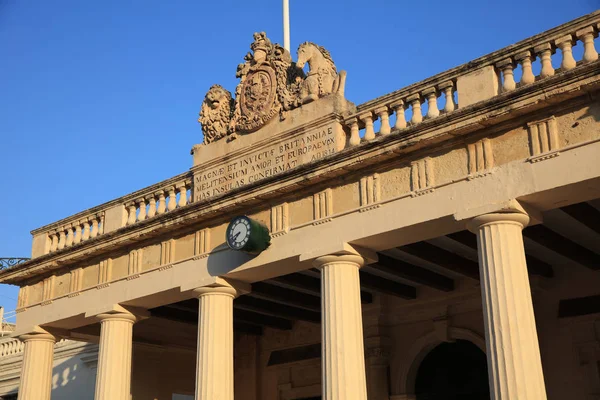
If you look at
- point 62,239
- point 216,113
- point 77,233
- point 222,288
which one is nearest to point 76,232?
point 77,233

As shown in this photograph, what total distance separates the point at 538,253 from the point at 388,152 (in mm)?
5372

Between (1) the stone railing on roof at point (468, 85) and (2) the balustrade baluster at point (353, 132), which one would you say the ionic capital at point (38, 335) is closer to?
(1) the stone railing on roof at point (468, 85)

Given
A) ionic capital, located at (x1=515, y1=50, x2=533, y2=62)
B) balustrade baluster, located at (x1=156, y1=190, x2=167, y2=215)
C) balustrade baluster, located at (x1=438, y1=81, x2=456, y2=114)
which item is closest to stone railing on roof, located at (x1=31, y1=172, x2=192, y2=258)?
balustrade baluster, located at (x1=156, y1=190, x2=167, y2=215)

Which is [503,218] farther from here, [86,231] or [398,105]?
[86,231]

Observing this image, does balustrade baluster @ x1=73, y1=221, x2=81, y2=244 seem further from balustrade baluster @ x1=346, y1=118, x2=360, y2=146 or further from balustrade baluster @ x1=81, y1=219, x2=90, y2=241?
balustrade baluster @ x1=346, y1=118, x2=360, y2=146

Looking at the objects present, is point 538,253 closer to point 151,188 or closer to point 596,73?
point 596,73

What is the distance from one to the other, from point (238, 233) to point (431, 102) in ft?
16.0

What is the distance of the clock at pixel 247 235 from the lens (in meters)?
16.8

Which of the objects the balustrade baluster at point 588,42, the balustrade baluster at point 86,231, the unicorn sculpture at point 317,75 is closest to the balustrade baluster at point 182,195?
the balustrade baluster at point 86,231

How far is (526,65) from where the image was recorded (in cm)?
1438

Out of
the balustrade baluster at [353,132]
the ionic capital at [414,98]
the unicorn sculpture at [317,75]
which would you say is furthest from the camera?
the unicorn sculpture at [317,75]

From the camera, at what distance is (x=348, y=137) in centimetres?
→ 1709

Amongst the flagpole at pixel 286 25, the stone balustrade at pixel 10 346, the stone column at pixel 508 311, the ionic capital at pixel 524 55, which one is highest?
the flagpole at pixel 286 25

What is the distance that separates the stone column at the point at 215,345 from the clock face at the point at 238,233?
1.32 meters
